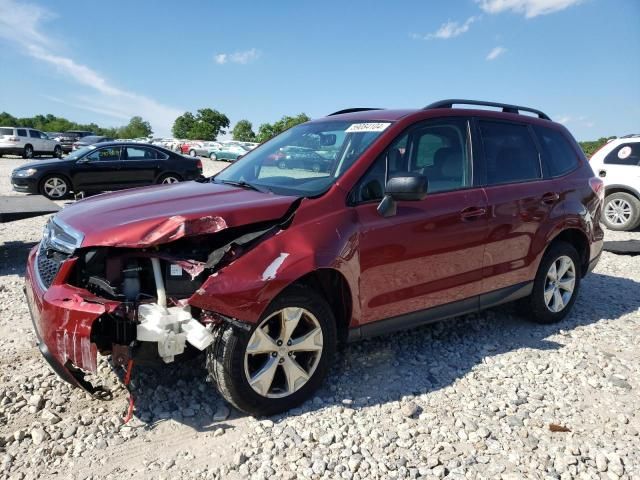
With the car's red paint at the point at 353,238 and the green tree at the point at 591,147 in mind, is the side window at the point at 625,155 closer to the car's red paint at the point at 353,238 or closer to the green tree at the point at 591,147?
the green tree at the point at 591,147

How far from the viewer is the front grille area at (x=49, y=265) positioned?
289cm

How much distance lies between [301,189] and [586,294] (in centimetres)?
420

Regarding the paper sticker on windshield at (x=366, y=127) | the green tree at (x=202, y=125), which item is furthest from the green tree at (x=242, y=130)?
the paper sticker on windshield at (x=366, y=127)

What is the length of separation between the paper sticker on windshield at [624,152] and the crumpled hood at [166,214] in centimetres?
925

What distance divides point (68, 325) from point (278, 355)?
3.74 ft

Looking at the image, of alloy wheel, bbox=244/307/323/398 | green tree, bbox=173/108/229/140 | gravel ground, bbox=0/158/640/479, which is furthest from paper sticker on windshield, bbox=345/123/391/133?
green tree, bbox=173/108/229/140

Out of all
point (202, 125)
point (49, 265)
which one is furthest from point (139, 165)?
point (202, 125)

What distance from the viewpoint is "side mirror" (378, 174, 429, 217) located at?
3.07m

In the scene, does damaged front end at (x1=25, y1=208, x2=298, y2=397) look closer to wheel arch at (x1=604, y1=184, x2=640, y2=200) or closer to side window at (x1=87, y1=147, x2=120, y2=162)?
wheel arch at (x1=604, y1=184, x2=640, y2=200)

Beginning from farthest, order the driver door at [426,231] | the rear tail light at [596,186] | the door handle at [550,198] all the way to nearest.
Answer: the rear tail light at [596,186]
the door handle at [550,198]
the driver door at [426,231]

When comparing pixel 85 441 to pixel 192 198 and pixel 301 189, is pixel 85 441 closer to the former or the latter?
pixel 192 198

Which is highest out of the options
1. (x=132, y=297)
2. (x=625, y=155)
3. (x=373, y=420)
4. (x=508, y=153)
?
(x=625, y=155)

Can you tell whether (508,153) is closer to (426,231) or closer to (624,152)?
(426,231)

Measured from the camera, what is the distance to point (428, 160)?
3.71 meters
